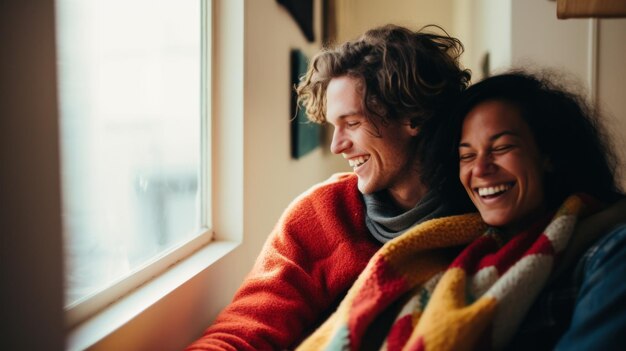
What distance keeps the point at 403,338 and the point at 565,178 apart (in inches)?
18.1

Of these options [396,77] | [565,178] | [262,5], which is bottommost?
[565,178]

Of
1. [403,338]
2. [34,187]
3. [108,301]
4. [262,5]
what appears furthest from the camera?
[262,5]

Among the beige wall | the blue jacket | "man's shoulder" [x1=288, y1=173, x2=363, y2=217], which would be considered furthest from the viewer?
the beige wall

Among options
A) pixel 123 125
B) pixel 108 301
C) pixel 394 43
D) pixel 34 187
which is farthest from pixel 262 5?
pixel 34 187

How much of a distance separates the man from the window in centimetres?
28

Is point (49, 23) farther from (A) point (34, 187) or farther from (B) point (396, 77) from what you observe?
(B) point (396, 77)

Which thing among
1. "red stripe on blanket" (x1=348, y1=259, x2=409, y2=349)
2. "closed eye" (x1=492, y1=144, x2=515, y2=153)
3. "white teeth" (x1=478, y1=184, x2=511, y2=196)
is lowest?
"red stripe on blanket" (x1=348, y1=259, x2=409, y2=349)

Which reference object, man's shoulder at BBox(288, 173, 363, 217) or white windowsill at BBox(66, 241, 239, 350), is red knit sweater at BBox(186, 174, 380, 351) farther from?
white windowsill at BBox(66, 241, 239, 350)

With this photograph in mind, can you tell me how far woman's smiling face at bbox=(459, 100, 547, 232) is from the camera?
1008 millimetres

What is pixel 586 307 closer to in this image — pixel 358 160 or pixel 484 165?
pixel 484 165

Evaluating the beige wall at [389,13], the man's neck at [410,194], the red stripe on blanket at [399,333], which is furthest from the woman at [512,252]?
the beige wall at [389,13]

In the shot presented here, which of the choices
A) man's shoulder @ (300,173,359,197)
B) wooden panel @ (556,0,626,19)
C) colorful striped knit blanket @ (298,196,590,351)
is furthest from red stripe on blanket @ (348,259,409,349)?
wooden panel @ (556,0,626,19)

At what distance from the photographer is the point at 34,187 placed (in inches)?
28.1

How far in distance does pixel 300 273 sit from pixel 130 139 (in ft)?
1.61
